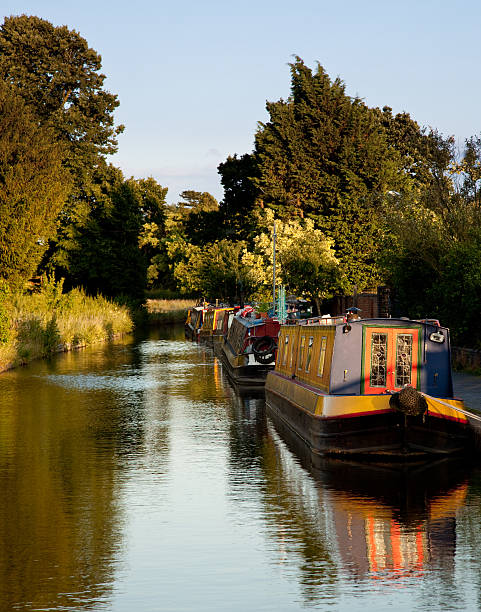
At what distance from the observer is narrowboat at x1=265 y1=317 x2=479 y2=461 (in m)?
15.8

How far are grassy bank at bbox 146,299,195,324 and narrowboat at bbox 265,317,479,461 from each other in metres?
70.1

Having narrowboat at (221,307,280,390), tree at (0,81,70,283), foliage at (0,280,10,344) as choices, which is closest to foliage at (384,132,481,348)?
narrowboat at (221,307,280,390)

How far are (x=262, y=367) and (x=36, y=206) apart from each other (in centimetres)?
2650

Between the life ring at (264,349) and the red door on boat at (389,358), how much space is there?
1362cm

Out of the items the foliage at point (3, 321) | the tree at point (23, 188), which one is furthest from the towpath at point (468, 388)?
the tree at point (23, 188)

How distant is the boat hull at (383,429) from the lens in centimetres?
1575

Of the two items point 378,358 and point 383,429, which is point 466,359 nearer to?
point 378,358

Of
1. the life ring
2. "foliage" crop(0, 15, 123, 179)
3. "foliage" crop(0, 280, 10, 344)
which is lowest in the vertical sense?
the life ring

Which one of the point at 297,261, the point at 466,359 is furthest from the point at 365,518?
the point at 297,261

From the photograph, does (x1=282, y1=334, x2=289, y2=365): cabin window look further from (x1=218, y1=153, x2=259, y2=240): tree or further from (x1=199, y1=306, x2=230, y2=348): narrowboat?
(x1=218, y1=153, x2=259, y2=240): tree

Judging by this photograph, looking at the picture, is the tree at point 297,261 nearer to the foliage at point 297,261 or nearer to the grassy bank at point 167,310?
the foliage at point 297,261

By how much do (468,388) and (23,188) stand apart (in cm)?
3722

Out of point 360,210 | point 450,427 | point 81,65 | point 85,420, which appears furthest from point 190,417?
point 81,65

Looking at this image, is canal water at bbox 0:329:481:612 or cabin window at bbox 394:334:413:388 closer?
canal water at bbox 0:329:481:612
